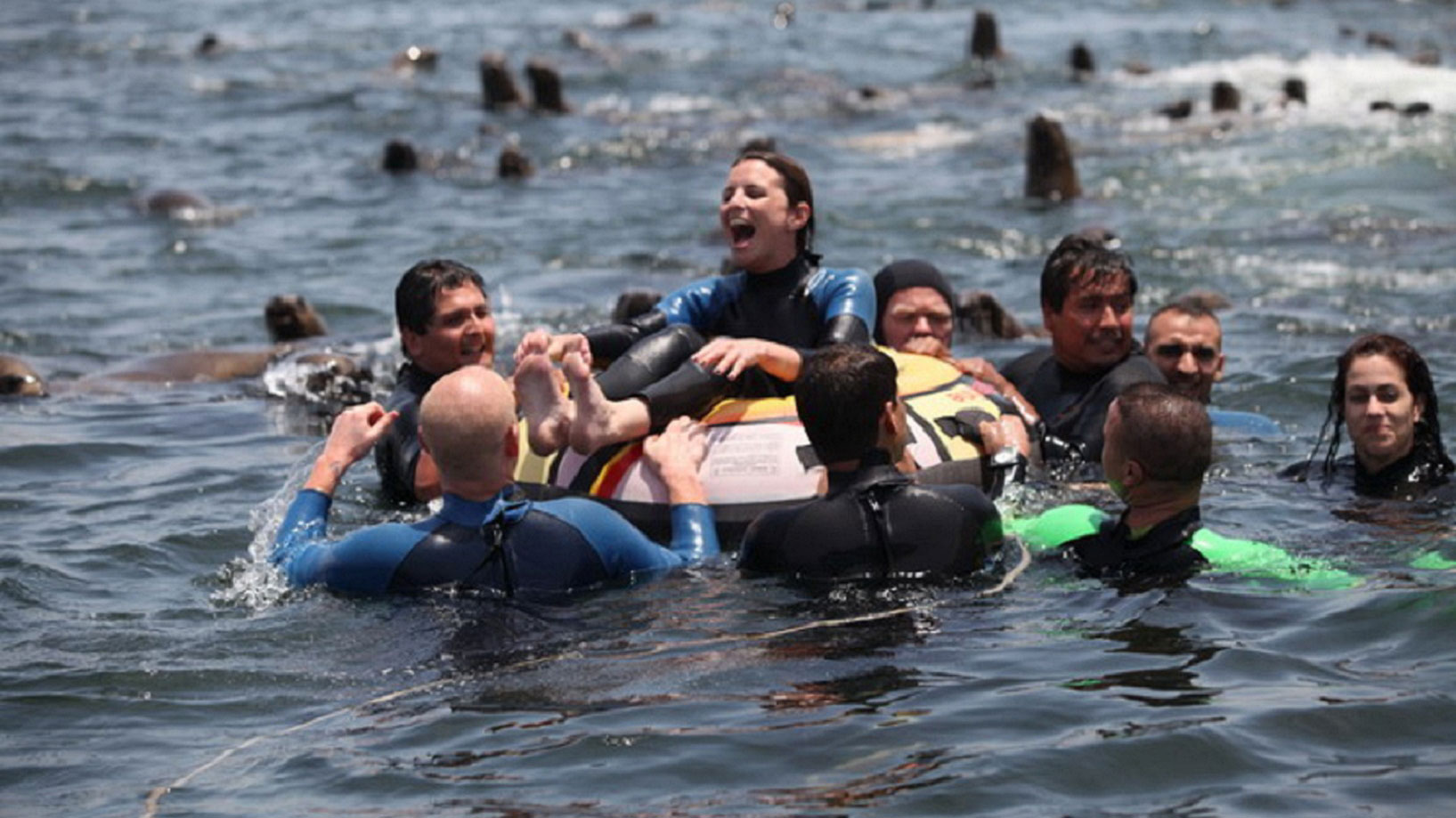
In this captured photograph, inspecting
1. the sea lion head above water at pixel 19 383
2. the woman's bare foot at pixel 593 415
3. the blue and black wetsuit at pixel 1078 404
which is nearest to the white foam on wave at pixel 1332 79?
the blue and black wetsuit at pixel 1078 404

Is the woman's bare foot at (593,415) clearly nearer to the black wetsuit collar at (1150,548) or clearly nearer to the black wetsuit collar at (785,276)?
the black wetsuit collar at (785,276)

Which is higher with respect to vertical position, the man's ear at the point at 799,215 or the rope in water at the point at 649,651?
the man's ear at the point at 799,215

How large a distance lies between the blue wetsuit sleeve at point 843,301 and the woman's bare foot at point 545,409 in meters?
1.40

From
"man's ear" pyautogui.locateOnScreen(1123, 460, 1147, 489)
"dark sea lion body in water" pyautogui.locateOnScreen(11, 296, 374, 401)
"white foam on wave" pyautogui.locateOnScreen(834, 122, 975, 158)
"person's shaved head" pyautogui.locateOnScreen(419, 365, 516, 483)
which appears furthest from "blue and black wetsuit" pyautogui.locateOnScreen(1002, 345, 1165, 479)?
"white foam on wave" pyautogui.locateOnScreen(834, 122, 975, 158)

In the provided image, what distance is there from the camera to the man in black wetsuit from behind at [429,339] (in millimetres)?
10523

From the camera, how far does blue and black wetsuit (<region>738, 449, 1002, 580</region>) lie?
8438 millimetres

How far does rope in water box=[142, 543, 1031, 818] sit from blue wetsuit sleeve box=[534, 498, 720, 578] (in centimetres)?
52

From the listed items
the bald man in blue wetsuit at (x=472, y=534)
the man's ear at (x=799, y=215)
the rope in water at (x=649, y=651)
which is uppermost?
the man's ear at (x=799, y=215)

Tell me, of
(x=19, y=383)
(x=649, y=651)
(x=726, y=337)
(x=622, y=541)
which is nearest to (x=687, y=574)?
(x=622, y=541)

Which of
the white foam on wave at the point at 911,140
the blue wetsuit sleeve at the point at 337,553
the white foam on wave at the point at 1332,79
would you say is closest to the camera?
the blue wetsuit sleeve at the point at 337,553

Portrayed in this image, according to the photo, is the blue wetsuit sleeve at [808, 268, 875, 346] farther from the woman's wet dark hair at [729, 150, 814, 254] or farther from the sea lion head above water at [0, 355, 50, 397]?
the sea lion head above water at [0, 355, 50, 397]

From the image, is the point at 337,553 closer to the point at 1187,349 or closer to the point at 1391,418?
the point at 1391,418

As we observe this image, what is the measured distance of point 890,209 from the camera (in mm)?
22156

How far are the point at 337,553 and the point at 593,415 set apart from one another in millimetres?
1234
